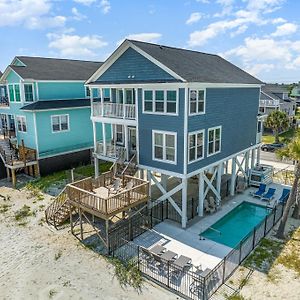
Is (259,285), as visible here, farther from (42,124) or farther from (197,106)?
(42,124)

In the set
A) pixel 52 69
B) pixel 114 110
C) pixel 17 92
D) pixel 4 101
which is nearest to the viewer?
pixel 114 110

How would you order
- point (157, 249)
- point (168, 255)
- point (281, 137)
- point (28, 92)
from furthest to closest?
point (281, 137) < point (28, 92) < point (157, 249) < point (168, 255)

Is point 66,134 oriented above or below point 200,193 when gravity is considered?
above

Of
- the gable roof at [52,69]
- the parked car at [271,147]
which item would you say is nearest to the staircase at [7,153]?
the gable roof at [52,69]

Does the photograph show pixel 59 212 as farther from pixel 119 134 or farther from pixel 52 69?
pixel 52 69

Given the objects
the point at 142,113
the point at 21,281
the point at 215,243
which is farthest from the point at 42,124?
the point at 215,243

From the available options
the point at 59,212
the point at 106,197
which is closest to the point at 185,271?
the point at 106,197

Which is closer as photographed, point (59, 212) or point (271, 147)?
point (59, 212)
